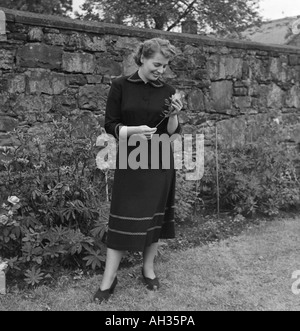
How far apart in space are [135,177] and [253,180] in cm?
A: 248

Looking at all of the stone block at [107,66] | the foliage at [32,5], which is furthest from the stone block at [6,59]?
the foliage at [32,5]

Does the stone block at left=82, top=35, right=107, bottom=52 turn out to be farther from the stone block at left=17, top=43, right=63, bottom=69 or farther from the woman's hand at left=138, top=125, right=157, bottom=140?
the woman's hand at left=138, top=125, right=157, bottom=140

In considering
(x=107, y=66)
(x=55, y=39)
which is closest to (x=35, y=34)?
(x=55, y=39)

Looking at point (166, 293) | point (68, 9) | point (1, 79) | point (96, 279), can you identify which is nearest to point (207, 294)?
point (166, 293)

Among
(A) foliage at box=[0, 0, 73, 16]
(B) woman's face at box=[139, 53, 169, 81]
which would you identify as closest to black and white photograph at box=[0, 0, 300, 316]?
(B) woman's face at box=[139, 53, 169, 81]

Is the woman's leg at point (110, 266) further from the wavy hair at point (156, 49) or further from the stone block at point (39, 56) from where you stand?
the stone block at point (39, 56)

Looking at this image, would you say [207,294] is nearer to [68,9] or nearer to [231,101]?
[231,101]

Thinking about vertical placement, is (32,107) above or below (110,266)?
above

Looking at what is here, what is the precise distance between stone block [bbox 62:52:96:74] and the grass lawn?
211 centimetres

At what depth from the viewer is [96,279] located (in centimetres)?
328

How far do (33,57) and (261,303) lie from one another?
3.05m

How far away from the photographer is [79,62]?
4.59 m

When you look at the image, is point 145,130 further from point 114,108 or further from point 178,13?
point 178,13
